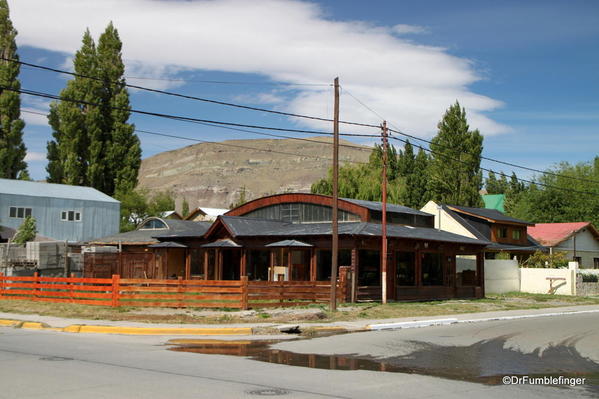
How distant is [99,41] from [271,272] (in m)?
46.6

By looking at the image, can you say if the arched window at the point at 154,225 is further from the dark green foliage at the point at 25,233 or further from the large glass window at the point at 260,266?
the large glass window at the point at 260,266

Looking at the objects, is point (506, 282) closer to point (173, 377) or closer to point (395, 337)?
point (395, 337)

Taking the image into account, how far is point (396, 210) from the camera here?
38125mm

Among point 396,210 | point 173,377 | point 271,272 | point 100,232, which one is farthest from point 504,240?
point 173,377

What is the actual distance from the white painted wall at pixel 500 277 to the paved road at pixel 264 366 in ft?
81.3

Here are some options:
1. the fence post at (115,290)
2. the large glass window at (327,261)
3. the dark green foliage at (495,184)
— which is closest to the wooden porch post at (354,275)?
the large glass window at (327,261)

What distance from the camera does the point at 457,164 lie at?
70625mm

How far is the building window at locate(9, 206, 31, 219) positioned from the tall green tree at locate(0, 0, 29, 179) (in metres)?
9.18

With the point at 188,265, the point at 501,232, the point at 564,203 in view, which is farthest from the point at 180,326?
the point at 564,203

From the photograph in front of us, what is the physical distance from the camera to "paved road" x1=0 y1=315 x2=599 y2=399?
957cm

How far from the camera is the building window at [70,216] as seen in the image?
59.4 metres

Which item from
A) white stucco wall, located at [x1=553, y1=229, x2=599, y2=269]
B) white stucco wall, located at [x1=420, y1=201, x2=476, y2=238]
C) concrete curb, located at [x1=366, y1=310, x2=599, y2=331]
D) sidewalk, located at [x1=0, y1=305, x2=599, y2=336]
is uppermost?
white stucco wall, located at [x1=420, y1=201, x2=476, y2=238]

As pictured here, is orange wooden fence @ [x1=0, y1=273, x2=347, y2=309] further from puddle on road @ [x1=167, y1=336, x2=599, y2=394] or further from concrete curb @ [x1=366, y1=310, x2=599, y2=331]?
puddle on road @ [x1=167, y1=336, x2=599, y2=394]

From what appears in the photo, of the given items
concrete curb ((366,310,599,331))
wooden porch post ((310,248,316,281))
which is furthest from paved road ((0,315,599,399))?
wooden porch post ((310,248,316,281))
